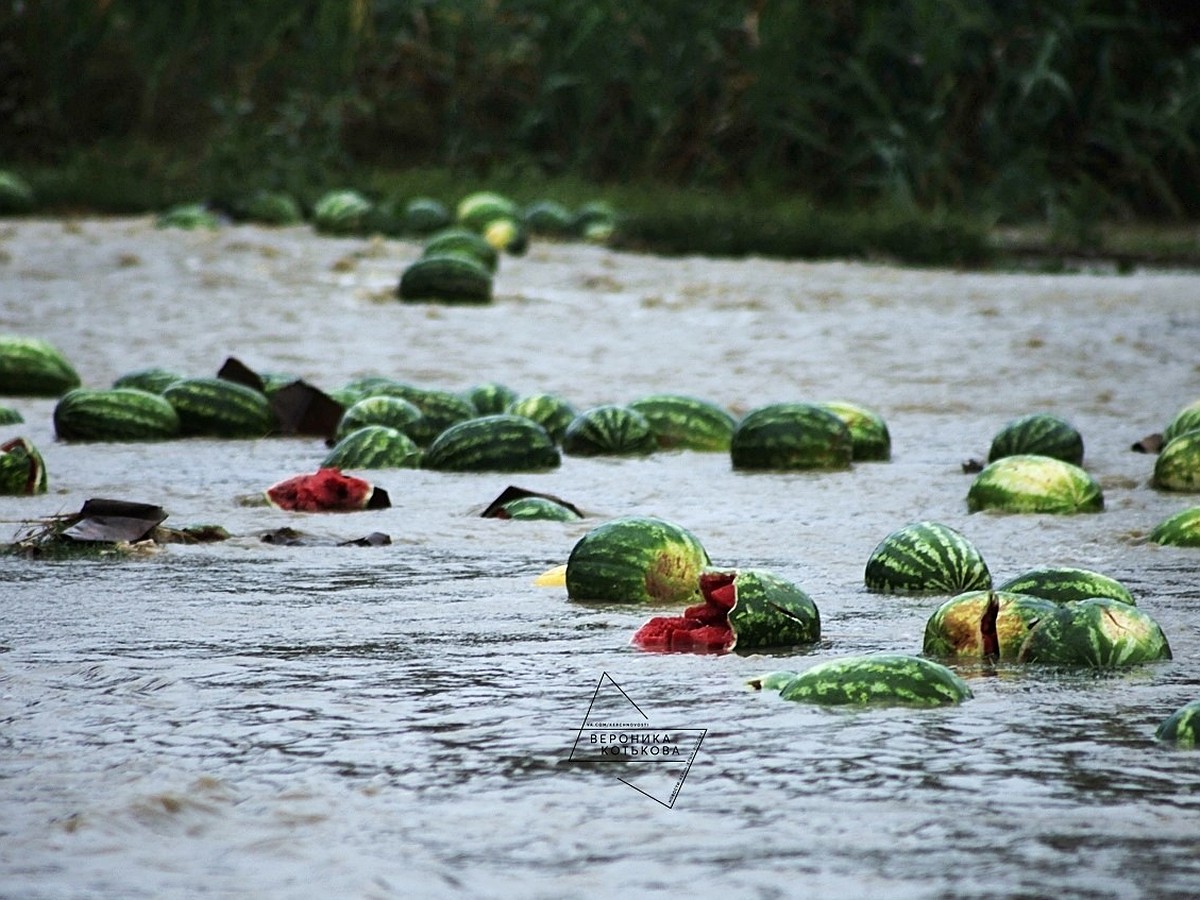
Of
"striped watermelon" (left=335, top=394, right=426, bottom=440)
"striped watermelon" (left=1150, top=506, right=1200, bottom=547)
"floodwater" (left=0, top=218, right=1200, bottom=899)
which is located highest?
"striped watermelon" (left=335, top=394, right=426, bottom=440)

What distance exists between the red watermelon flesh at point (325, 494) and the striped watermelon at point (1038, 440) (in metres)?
1.74

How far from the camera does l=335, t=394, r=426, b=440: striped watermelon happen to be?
5738 millimetres

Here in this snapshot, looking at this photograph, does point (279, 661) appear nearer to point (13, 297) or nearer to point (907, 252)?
point (13, 297)

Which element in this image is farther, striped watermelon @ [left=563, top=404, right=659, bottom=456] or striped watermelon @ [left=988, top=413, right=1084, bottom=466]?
striped watermelon @ [left=563, top=404, right=659, bottom=456]

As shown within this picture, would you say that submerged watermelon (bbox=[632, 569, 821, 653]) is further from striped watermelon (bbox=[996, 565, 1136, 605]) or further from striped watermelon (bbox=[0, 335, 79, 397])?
striped watermelon (bbox=[0, 335, 79, 397])

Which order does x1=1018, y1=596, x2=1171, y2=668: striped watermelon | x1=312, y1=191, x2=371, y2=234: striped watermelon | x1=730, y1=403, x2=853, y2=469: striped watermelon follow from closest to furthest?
x1=1018, y1=596, x2=1171, y2=668: striped watermelon
x1=730, y1=403, x2=853, y2=469: striped watermelon
x1=312, y1=191, x2=371, y2=234: striped watermelon

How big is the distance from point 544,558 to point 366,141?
1242 cm

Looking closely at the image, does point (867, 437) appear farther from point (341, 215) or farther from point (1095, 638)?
point (341, 215)

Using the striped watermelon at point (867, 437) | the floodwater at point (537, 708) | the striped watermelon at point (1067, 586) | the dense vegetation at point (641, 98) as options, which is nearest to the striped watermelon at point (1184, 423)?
the floodwater at point (537, 708)

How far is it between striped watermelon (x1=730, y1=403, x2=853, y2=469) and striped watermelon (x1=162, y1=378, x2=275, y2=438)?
1.50 meters

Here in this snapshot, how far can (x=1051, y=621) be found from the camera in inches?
118

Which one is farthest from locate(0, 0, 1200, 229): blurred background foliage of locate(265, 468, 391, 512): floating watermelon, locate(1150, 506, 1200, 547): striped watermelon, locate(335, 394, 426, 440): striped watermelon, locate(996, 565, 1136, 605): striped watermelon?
locate(996, 565, 1136, 605): striped watermelon

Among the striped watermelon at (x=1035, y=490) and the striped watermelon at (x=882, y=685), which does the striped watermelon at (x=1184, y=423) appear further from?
the striped watermelon at (x=882, y=685)

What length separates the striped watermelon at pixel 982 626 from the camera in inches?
117
